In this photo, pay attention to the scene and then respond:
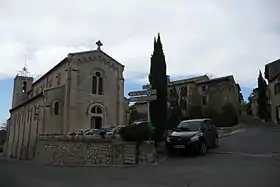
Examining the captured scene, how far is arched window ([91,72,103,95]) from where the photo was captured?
122ft

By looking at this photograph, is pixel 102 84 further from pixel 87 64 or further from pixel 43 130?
pixel 43 130

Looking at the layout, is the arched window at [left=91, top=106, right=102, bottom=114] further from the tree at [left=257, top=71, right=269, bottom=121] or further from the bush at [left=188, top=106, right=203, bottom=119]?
the tree at [left=257, top=71, right=269, bottom=121]

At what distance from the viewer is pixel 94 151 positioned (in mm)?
19172

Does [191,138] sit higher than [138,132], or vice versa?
[138,132]

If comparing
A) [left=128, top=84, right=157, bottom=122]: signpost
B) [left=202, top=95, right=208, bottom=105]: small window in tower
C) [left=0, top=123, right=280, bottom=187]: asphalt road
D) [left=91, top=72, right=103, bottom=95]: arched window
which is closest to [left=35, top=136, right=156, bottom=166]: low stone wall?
[left=0, top=123, right=280, bottom=187]: asphalt road

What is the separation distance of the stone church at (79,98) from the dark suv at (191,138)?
62.1 feet

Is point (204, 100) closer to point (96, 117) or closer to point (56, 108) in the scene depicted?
point (96, 117)

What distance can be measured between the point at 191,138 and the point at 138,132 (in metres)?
2.69

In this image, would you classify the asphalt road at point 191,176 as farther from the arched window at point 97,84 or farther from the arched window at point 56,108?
the arched window at point 97,84

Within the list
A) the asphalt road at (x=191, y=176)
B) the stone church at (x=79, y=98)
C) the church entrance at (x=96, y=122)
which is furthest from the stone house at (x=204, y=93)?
the asphalt road at (x=191, y=176)

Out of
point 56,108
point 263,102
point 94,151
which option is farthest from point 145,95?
point 263,102

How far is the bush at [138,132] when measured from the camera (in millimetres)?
16062

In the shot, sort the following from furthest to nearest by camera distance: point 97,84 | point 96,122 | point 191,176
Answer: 1. point 97,84
2. point 96,122
3. point 191,176

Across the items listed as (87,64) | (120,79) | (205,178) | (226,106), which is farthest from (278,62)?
(205,178)
